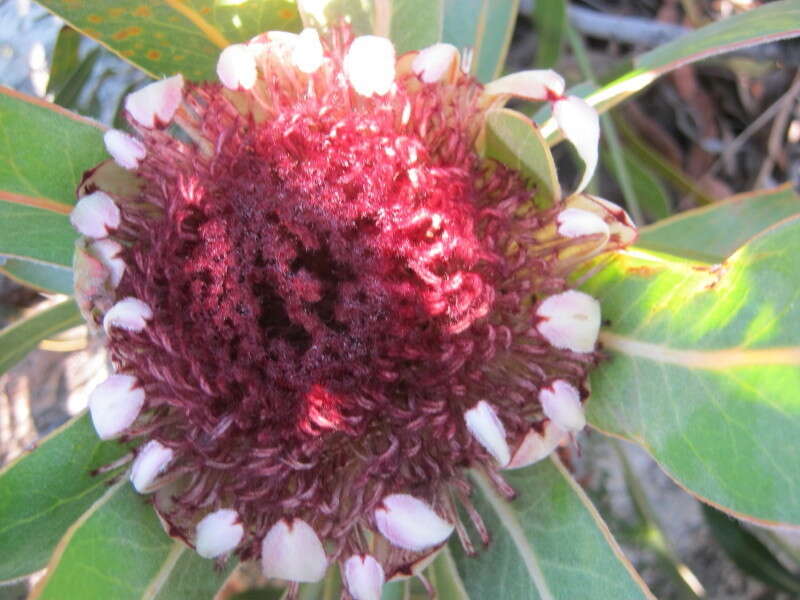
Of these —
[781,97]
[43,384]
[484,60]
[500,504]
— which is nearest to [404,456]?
[500,504]

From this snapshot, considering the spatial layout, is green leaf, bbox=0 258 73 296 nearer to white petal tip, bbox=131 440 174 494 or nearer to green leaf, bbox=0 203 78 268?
green leaf, bbox=0 203 78 268

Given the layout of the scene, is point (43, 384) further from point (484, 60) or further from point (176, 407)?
point (484, 60)

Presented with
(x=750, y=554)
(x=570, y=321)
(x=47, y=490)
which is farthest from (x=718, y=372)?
(x=750, y=554)

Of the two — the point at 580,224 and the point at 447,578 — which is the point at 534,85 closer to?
the point at 580,224

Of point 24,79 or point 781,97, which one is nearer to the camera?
point 24,79

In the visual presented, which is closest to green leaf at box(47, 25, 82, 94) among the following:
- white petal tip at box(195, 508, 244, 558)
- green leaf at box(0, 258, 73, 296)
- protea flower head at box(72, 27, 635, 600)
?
green leaf at box(0, 258, 73, 296)

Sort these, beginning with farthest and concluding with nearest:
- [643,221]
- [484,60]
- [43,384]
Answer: [643,221], [43,384], [484,60]

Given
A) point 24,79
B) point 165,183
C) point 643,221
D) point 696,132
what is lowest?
point 643,221

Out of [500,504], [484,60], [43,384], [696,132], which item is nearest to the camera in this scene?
[500,504]
